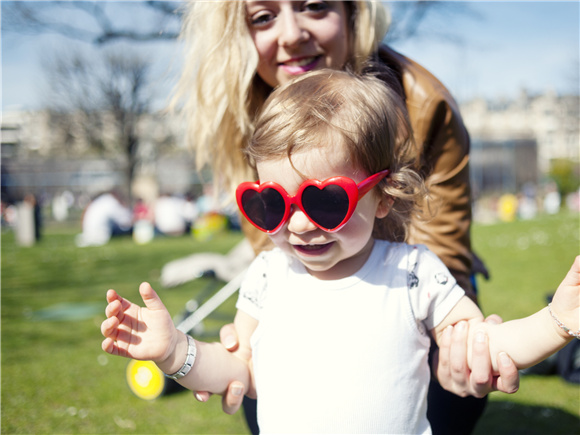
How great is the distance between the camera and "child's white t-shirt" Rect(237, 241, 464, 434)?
1.64 meters

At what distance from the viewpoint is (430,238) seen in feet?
7.08

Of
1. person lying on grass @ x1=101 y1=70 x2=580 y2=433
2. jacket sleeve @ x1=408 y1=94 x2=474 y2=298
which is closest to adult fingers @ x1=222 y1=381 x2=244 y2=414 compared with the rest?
person lying on grass @ x1=101 y1=70 x2=580 y2=433

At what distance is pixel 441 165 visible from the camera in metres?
2.17

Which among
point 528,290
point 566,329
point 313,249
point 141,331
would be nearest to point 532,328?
point 566,329

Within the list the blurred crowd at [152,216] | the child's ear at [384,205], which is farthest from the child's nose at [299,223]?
the blurred crowd at [152,216]

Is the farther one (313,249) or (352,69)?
(352,69)

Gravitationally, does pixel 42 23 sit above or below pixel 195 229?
above

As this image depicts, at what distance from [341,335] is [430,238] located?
0.69 m

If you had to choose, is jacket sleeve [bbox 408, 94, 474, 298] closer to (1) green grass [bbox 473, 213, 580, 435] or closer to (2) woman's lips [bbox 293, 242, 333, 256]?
(2) woman's lips [bbox 293, 242, 333, 256]

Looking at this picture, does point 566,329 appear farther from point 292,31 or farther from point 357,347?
point 292,31

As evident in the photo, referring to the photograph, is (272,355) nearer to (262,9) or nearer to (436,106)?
(436,106)

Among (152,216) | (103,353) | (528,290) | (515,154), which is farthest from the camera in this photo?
(515,154)

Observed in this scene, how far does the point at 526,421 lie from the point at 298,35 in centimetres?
318

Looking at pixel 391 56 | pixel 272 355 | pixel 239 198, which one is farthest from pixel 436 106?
pixel 272 355
